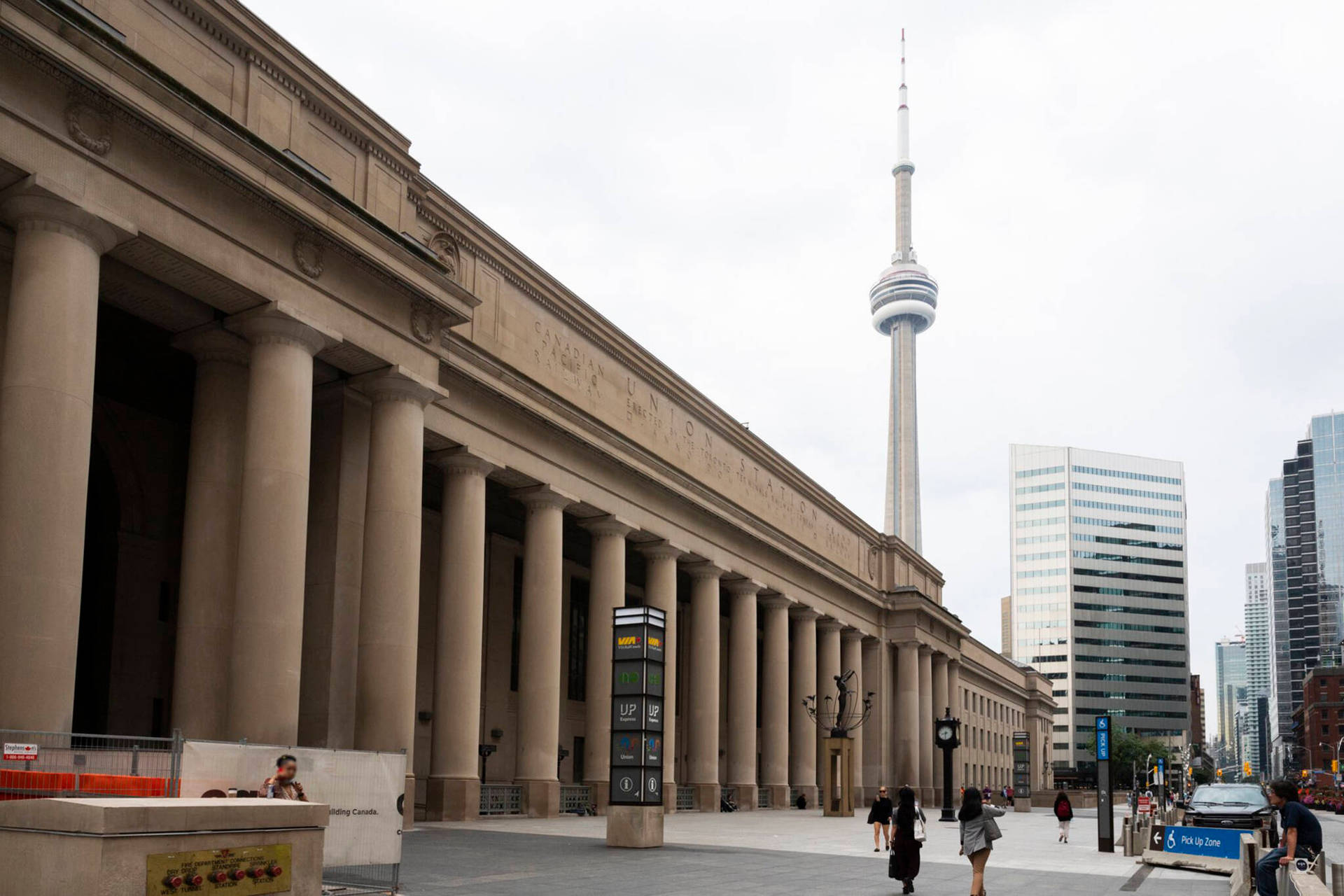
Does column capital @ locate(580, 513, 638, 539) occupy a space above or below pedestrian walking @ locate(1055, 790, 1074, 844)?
above

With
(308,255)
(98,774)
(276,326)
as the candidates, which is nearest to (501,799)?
(276,326)

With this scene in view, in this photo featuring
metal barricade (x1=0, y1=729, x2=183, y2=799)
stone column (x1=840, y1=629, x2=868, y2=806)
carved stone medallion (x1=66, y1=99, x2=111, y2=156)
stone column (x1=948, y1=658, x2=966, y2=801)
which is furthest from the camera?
stone column (x1=948, y1=658, x2=966, y2=801)

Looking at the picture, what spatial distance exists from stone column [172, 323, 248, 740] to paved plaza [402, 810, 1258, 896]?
18.3 feet

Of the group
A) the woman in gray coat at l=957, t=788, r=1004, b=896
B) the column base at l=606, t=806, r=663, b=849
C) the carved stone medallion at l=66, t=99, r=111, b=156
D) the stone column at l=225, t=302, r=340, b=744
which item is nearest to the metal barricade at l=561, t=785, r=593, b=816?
the column base at l=606, t=806, r=663, b=849

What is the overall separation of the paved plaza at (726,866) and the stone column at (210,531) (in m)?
5.59

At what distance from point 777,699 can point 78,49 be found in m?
46.5

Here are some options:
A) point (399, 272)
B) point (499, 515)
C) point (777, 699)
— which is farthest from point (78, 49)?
point (777, 699)

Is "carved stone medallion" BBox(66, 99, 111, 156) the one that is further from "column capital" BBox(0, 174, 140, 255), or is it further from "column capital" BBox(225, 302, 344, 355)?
"column capital" BBox(225, 302, 344, 355)

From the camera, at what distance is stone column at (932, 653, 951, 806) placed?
279ft

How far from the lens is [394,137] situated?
105 feet

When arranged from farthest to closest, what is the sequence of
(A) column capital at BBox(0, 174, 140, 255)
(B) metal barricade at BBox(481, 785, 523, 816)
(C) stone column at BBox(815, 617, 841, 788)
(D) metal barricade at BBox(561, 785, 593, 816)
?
(C) stone column at BBox(815, 617, 841, 788), (D) metal barricade at BBox(561, 785, 593, 816), (B) metal barricade at BBox(481, 785, 523, 816), (A) column capital at BBox(0, 174, 140, 255)

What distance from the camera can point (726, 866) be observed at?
72.8 ft

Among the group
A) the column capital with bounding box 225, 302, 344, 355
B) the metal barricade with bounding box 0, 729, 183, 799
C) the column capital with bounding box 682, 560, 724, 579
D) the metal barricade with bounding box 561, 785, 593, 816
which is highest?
the column capital with bounding box 225, 302, 344, 355

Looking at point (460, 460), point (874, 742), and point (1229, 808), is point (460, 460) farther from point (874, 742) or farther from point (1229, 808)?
point (874, 742)
